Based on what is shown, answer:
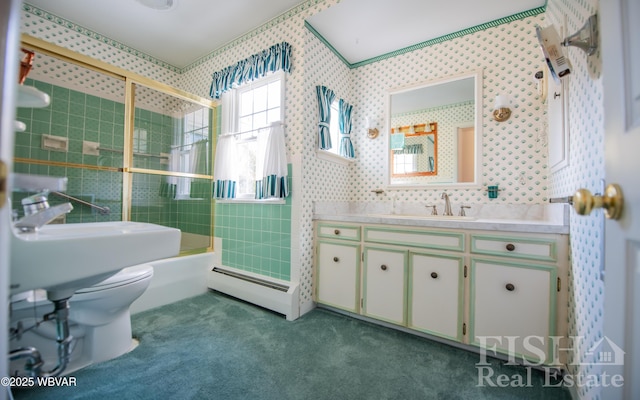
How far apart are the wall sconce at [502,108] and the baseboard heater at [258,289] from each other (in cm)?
214

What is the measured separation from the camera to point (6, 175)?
398 millimetres

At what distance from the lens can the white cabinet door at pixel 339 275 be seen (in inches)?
77.4

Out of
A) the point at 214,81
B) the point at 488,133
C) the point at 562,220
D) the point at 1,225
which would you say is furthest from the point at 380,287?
the point at 214,81

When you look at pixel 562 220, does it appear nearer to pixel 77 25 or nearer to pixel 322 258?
pixel 322 258

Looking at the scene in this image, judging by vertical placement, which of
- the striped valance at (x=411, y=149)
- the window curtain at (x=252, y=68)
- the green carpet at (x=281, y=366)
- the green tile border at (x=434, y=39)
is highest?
the green tile border at (x=434, y=39)

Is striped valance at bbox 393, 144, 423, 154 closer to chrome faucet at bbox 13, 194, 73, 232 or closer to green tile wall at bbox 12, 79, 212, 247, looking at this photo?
green tile wall at bbox 12, 79, 212, 247

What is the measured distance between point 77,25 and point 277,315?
3.43 m

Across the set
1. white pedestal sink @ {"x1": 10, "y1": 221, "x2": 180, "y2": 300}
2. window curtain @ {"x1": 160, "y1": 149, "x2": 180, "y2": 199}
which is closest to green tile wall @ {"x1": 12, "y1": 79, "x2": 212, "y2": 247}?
window curtain @ {"x1": 160, "y1": 149, "x2": 180, "y2": 199}

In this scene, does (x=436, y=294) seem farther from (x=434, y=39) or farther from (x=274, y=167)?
(x=434, y=39)

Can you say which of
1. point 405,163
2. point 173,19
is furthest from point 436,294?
point 173,19

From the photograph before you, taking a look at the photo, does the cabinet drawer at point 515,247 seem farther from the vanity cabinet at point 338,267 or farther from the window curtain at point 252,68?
the window curtain at point 252,68

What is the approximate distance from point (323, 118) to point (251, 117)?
82 centimetres

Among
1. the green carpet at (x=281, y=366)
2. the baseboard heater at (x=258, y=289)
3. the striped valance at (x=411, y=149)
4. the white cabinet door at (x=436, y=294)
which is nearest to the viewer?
the green carpet at (x=281, y=366)

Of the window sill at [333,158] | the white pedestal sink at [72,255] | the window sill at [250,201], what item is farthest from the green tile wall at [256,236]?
the white pedestal sink at [72,255]
